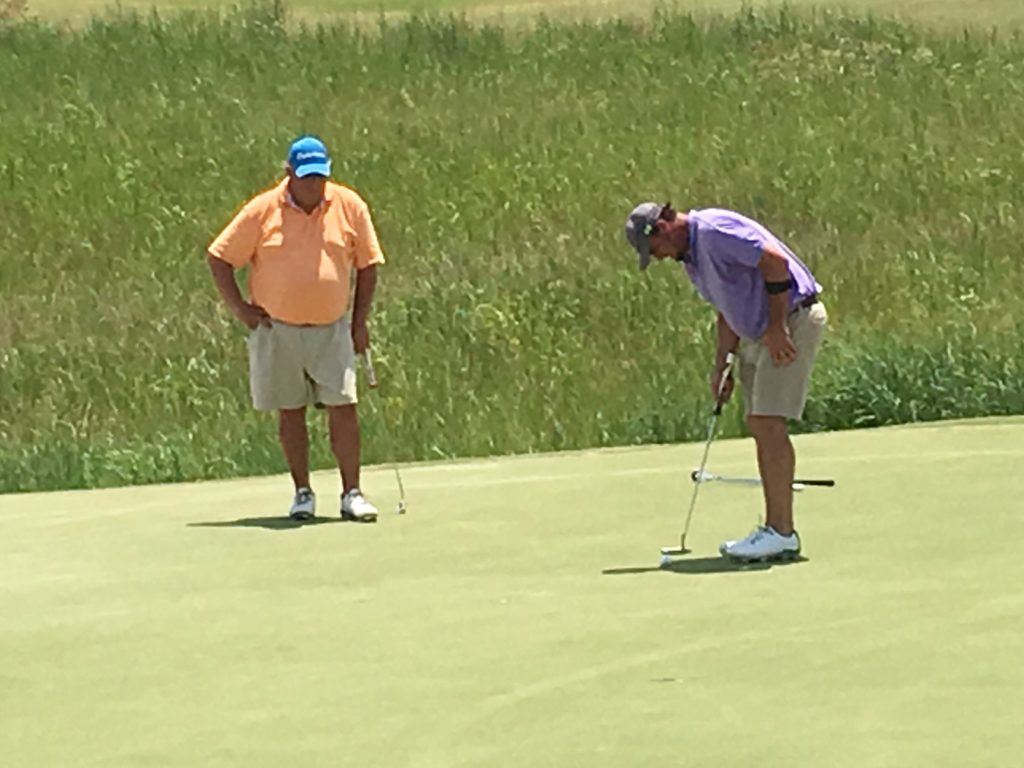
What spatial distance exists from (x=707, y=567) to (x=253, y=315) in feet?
10.0

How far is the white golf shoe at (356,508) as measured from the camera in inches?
475

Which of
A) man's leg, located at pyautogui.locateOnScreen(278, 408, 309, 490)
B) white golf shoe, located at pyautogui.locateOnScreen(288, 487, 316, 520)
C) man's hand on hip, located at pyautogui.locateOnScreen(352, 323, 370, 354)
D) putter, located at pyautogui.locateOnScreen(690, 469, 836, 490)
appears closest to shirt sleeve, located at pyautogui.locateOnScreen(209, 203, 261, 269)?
man's hand on hip, located at pyautogui.locateOnScreen(352, 323, 370, 354)

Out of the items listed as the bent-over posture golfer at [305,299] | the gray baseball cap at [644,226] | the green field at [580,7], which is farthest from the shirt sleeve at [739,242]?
the green field at [580,7]

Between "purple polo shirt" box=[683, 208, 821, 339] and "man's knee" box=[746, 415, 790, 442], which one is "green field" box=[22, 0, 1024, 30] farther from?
"purple polo shirt" box=[683, 208, 821, 339]

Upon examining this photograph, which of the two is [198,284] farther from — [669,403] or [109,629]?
[109,629]

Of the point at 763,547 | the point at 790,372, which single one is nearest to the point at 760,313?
the point at 790,372

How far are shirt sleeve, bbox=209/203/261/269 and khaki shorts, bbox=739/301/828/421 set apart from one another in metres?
2.95

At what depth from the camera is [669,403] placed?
16.7 meters

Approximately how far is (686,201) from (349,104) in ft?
22.9

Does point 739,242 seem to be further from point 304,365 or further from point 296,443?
point 296,443

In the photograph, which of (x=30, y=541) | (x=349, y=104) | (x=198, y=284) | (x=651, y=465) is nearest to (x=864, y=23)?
(x=349, y=104)

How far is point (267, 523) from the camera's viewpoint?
40.2 feet

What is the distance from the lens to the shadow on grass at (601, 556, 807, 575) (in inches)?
390

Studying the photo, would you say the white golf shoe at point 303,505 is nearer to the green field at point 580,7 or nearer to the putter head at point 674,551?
the putter head at point 674,551
